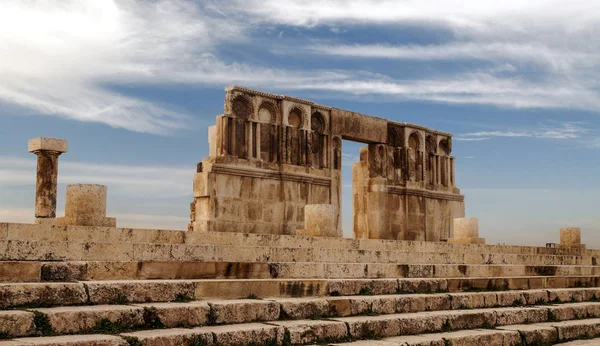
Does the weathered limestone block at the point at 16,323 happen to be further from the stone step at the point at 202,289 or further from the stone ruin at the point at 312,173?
the stone ruin at the point at 312,173

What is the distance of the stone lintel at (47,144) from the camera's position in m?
14.6

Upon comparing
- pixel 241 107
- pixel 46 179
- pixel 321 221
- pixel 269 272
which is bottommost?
pixel 269 272

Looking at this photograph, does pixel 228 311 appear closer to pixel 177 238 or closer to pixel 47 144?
pixel 177 238

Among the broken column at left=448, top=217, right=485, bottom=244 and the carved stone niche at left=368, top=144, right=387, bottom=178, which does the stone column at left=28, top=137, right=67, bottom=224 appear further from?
the broken column at left=448, top=217, right=485, bottom=244

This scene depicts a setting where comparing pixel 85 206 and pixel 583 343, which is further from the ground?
pixel 85 206

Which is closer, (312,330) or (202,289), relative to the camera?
(312,330)

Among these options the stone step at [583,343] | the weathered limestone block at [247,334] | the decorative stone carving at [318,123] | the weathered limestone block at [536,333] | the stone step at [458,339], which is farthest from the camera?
the decorative stone carving at [318,123]

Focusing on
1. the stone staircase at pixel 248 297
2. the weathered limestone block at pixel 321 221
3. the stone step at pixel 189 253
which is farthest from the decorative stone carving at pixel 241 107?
the stone step at pixel 189 253

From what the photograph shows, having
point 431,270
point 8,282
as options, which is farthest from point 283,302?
point 431,270

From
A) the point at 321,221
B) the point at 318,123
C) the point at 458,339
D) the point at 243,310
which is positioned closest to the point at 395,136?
the point at 318,123

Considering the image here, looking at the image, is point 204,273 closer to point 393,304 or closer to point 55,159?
point 393,304

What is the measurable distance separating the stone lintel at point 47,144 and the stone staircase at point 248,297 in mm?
4553

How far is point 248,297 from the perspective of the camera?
28.1 feet

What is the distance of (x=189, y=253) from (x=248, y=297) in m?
1.55
